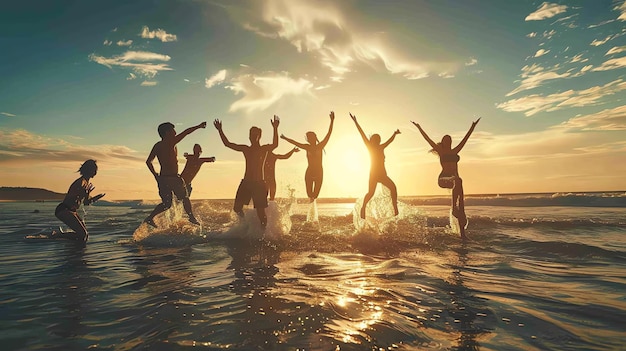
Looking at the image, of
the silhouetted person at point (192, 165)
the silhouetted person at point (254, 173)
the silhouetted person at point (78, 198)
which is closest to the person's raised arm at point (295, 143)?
the silhouetted person at point (254, 173)

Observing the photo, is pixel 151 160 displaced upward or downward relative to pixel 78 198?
upward

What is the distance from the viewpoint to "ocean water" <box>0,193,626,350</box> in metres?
2.77

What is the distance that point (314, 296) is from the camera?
154 inches

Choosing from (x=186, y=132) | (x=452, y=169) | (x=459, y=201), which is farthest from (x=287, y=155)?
(x=459, y=201)

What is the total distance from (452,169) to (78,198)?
10556 millimetres

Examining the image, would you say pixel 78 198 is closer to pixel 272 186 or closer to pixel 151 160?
pixel 151 160

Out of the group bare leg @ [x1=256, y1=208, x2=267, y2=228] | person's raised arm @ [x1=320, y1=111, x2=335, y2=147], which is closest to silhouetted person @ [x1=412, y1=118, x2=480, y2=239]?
person's raised arm @ [x1=320, y1=111, x2=335, y2=147]

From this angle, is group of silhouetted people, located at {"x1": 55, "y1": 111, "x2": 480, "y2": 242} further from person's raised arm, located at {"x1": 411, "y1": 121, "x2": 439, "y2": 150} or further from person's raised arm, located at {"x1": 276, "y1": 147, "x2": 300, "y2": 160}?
person's raised arm, located at {"x1": 276, "y1": 147, "x2": 300, "y2": 160}

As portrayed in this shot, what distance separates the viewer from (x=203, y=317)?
324cm

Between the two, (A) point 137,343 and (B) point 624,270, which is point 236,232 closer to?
(A) point 137,343

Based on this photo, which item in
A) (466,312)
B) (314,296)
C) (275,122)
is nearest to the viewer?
(466,312)

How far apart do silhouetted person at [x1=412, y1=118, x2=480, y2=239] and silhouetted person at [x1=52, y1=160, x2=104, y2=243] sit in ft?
29.8

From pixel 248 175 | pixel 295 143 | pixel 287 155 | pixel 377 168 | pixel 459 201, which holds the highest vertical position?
pixel 295 143

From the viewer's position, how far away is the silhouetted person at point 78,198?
8.43m
